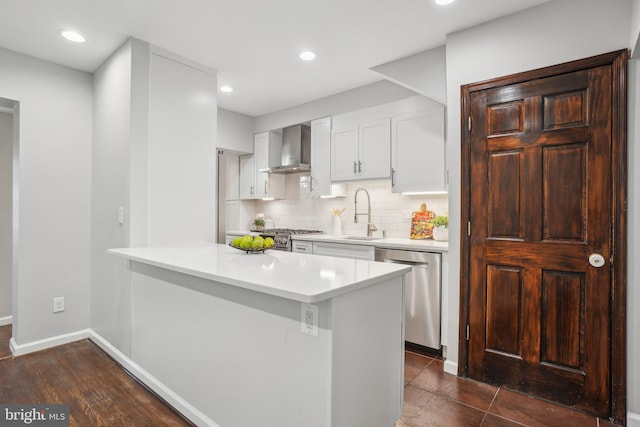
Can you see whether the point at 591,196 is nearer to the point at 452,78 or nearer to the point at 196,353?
the point at 452,78

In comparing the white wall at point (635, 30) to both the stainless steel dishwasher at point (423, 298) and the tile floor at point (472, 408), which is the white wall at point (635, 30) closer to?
the stainless steel dishwasher at point (423, 298)

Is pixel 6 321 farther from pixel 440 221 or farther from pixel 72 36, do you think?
pixel 440 221

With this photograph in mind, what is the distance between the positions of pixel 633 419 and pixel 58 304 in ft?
14.5

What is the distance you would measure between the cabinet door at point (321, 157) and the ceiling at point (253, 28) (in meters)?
0.82

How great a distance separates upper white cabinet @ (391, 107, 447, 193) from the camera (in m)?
3.11

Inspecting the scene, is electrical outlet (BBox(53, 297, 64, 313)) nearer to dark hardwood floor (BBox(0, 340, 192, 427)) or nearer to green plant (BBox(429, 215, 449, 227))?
dark hardwood floor (BBox(0, 340, 192, 427))

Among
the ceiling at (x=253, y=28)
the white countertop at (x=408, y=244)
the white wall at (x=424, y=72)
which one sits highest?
the ceiling at (x=253, y=28)

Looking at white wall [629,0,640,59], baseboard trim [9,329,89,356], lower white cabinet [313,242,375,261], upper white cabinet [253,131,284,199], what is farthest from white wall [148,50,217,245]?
white wall [629,0,640,59]

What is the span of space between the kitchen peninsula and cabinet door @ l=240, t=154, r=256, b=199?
2.89 meters

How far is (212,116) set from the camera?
3221 millimetres

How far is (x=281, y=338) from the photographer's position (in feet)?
4.86

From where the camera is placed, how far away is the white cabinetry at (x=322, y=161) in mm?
4035

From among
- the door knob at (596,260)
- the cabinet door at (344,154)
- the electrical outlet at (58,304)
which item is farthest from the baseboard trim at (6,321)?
the door knob at (596,260)

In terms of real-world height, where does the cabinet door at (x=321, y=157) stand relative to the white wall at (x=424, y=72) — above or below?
below
